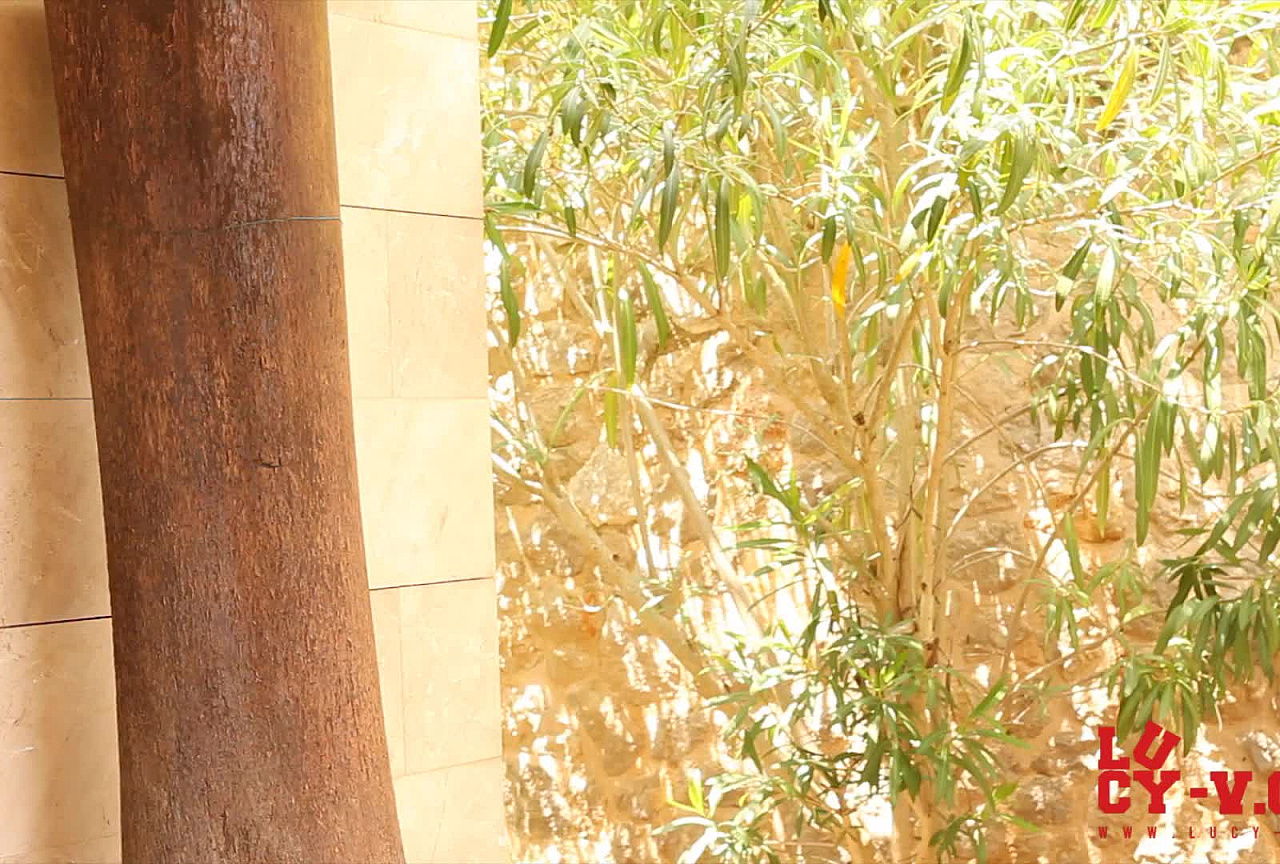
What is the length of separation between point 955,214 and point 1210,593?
824mm

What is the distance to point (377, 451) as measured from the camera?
125cm

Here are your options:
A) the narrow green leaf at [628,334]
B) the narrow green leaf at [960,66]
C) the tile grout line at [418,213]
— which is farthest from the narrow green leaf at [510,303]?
the narrow green leaf at [960,66]

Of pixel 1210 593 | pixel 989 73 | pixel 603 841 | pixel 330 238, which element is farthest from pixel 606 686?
pixel 330 238

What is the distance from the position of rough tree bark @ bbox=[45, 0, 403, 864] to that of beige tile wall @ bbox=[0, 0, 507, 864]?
0.13 meters

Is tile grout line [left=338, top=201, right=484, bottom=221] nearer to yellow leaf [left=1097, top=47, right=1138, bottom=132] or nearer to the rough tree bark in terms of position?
the rough tree bark

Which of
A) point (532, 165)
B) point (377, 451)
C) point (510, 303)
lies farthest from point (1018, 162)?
point (377, 451)

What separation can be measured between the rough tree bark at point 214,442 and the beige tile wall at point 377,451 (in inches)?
5.2

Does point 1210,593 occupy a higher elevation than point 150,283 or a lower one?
lower

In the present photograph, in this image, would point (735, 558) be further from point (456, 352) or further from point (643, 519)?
point (456, 352)

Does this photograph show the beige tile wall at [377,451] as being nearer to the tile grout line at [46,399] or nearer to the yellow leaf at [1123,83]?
the tile grout line at [46,399]

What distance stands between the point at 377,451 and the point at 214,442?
0.35 m

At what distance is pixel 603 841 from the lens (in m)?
3.40

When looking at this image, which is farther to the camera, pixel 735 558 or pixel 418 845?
pixel 735 558

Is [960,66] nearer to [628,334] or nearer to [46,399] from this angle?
[628,334]
